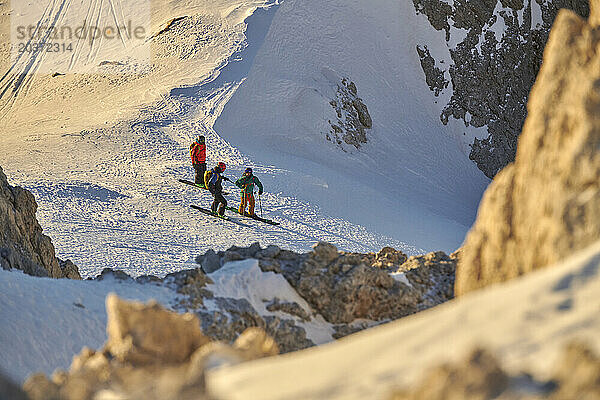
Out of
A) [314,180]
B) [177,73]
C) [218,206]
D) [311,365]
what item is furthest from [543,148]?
[177,73]

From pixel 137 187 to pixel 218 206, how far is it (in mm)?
2280

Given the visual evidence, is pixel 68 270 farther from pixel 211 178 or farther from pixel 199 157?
pixel 199 157

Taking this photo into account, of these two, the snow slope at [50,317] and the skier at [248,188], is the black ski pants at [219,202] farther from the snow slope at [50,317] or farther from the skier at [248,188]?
the snow slope at [50,317]

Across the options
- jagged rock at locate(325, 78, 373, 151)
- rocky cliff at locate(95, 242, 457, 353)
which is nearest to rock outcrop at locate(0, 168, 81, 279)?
rocky cliff at locate(95, 242, 457, 353)

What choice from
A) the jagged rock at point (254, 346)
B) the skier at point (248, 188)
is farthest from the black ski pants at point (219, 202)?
the jagged rock at point (254, 346)

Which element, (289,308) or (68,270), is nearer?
(289,308)

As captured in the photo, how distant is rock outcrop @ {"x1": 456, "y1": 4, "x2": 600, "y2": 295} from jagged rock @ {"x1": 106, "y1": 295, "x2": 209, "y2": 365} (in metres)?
1.74

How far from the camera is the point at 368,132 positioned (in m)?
26.3

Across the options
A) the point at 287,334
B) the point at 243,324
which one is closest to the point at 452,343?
the point at 287,334

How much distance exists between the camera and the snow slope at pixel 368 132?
20.4 m

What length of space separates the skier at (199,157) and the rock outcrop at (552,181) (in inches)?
483

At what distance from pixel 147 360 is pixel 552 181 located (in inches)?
92.7

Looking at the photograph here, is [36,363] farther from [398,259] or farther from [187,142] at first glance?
[187,142]

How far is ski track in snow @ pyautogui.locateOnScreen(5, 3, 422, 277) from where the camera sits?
14.7 m
